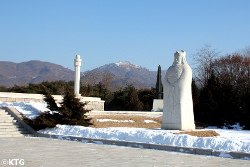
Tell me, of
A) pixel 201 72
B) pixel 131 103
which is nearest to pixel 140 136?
pixel 131 103

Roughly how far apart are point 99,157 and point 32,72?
162 meters

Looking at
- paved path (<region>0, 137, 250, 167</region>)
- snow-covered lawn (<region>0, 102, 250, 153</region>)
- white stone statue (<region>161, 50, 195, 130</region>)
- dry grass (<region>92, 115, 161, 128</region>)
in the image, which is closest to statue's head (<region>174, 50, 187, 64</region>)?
white stone statue (<region>161, 50, 195, 130</region>)

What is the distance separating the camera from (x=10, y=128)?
21969 millimetres

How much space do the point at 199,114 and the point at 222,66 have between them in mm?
26264

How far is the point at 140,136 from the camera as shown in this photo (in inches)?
689

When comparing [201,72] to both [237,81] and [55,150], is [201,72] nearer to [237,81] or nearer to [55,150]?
[237,81]

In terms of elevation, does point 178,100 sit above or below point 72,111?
above

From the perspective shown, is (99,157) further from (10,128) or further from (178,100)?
(10,128)

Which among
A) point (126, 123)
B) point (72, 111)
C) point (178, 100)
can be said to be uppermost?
point (178, 100)

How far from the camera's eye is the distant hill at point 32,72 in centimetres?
14975

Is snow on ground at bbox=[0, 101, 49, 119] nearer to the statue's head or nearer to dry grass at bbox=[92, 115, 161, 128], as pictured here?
dry grass at bbox=[92, 115, 161, 128]

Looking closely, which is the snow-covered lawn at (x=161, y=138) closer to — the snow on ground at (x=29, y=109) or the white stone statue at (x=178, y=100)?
the white stone statue at (x=178, y=100)

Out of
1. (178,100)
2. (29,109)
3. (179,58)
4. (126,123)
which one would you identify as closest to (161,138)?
(178,100)

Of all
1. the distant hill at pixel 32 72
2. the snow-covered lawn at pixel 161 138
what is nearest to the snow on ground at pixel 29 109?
the snow-covered lawn at pixel 161 138
